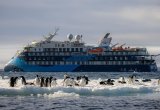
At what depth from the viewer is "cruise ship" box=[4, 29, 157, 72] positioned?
150 metres

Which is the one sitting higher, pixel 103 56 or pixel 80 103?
pixel 103 56

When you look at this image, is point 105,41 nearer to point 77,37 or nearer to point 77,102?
point 77,37

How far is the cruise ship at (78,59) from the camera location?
15038cm

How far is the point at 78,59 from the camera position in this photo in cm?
15100

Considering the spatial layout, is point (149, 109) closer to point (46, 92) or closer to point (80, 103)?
point (80, 103)

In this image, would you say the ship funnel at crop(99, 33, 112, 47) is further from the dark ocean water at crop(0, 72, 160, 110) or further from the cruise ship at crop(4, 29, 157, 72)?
the dark ocean water at crop(0, 72, 160, 110)

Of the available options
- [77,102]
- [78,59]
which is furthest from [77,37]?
[77,102]

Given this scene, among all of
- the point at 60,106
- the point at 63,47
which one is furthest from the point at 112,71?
the point at 60,106

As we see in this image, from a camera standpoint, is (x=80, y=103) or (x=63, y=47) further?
(x=63, y=47)

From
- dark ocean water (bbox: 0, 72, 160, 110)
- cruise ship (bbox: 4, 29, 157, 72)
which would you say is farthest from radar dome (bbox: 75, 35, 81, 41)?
dark ocean water (bbox: 0, 72, 160, 110)

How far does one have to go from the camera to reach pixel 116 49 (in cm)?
15162

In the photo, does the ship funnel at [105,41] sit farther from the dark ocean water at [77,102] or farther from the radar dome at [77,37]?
the dark ocean water at [77,102]

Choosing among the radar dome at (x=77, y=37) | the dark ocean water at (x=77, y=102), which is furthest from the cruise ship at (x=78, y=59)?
the dark ocean water at (x=77, y=102)

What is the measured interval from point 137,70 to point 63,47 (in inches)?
848
